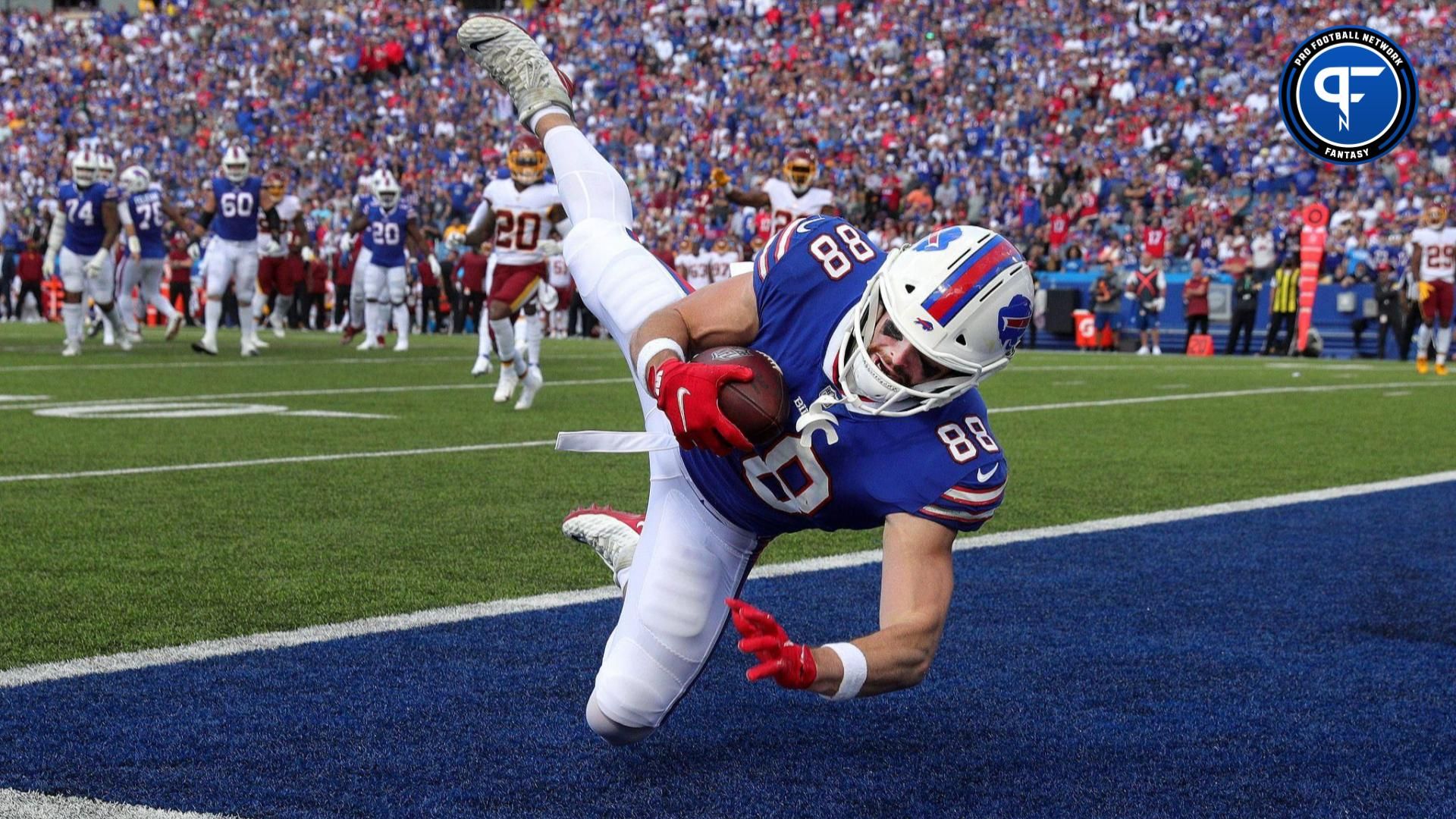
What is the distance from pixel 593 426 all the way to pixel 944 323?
20.2 ft

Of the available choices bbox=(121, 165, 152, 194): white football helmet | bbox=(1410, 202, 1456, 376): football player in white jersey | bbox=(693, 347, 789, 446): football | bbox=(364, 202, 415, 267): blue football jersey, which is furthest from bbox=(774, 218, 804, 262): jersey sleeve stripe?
bbox=(1410, 202, 1456, 376): football player in white jersey

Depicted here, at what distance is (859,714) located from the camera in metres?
3.11

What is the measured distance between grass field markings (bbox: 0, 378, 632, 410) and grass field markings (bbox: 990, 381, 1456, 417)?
3.21 m

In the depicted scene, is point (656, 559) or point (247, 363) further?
point (247, 363)

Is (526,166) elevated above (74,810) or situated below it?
above

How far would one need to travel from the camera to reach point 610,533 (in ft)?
11.7

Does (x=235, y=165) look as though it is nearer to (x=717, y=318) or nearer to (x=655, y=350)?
(x=717, y=318)

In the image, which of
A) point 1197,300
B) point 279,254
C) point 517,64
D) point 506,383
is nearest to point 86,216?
point 279,254

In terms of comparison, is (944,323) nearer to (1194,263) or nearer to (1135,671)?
(1135,671)

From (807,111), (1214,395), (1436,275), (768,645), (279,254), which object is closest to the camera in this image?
(768,645)

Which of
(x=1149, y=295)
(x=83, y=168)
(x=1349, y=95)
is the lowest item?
(x=1149, y=295)

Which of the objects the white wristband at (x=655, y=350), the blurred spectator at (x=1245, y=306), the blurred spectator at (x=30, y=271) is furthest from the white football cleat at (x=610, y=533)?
the blurred spectator at (x=30, y=271)

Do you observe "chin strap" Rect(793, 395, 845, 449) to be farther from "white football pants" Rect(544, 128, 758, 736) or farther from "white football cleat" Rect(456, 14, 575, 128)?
"white football cleat" Rect(456, 14, 575, 128)

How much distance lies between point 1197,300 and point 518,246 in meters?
11.6
